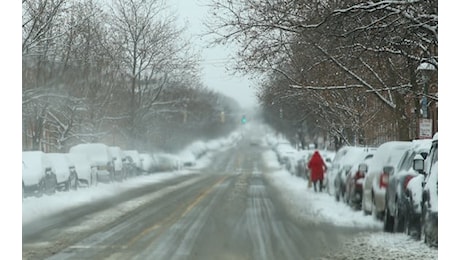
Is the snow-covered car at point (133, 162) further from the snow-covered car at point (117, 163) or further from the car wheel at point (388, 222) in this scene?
the car wheel at point (388, 222)

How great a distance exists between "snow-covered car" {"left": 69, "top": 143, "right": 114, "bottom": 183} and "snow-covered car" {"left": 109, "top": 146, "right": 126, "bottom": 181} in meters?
0.60

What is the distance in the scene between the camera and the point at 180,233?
40.6 ft

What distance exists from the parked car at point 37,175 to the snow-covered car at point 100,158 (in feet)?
15.5

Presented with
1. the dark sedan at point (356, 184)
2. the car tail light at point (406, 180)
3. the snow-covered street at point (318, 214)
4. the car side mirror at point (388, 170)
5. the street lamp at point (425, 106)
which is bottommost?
the snow-covered street at point (318, 214)

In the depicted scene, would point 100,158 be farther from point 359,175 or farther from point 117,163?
point 359,175

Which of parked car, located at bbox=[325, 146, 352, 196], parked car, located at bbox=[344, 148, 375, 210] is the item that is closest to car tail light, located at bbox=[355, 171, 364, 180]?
parked car, located at bbox=[344, 148, 375, 210]

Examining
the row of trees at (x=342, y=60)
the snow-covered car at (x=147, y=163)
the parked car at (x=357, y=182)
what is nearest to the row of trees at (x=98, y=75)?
the snow-covered car at (x=147, y=163)

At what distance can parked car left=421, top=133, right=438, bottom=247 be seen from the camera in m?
9.57

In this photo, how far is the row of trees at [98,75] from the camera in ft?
65.1

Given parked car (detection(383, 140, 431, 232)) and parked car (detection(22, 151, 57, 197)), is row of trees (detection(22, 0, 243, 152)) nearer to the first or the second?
parked car (detection(22, 151, 57, 197))

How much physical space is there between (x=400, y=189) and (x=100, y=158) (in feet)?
55.9

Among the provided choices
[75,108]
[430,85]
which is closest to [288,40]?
[430,85]

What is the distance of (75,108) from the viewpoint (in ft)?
88.8
